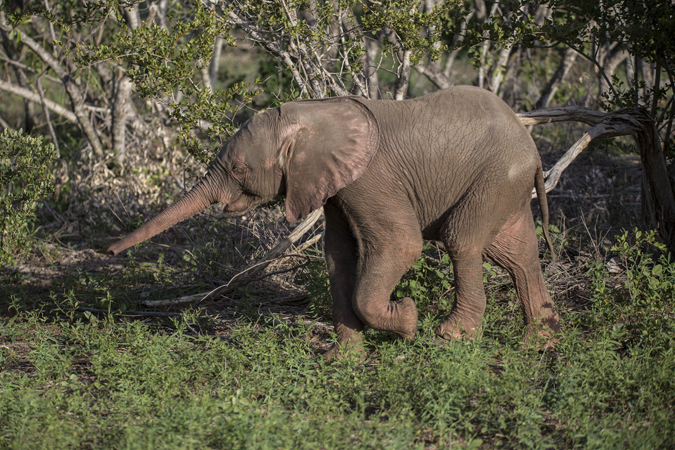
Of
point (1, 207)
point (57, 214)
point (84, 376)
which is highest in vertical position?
point (1, 207)

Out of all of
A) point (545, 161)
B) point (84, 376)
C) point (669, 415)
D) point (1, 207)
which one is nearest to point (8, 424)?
point (84, 376)

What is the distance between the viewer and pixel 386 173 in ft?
14.7

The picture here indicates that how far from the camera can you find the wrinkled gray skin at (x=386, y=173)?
4.41m

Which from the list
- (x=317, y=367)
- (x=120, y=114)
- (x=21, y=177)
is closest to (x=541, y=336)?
(x=317, y=367)

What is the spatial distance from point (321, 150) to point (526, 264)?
5.71 ft

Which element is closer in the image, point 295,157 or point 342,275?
point 295,157

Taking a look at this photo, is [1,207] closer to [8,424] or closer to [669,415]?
[8,424]

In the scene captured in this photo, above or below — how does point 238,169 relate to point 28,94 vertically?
above

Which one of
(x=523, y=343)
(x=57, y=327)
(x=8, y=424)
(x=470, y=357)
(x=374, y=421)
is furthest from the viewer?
(x=57, y=327)

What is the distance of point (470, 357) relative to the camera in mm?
4352

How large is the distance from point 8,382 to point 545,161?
6.96 metres

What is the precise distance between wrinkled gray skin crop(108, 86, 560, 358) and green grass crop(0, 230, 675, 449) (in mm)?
533

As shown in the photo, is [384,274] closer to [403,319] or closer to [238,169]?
[403,319]

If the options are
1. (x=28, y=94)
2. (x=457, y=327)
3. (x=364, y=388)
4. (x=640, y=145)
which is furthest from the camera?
(x=28, y=94)
